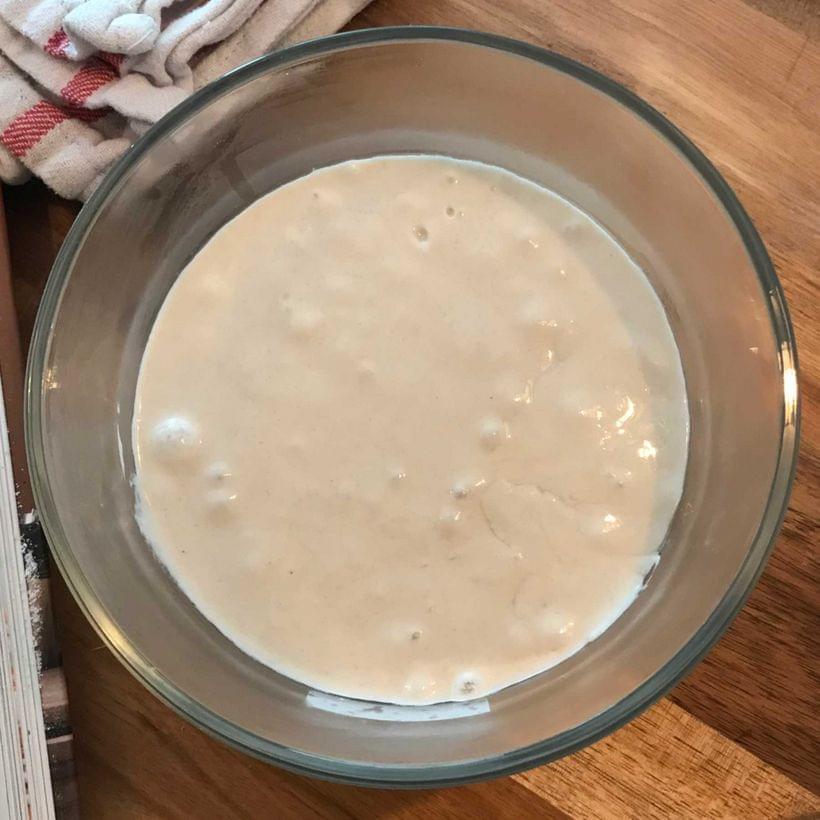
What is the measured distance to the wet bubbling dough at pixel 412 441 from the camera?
770 millimetres

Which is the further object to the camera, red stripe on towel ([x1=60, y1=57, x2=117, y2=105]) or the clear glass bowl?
red stripe on towel ([x1=60, y1=57, x2=117, y2=105])

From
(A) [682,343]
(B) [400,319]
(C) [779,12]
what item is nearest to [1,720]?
(B) [400,319]

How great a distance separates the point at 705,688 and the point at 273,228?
545mm

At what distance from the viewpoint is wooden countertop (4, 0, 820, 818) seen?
0.79 metres

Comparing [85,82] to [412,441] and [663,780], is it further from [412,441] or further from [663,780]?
Answer: [663,780]

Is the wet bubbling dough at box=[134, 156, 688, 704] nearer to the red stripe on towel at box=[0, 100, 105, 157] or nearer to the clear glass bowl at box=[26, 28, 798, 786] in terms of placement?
the clear glass bowl at box=[26, 28, 798, 786]

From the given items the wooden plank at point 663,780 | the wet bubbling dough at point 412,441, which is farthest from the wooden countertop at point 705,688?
the wet bubbling dough at point 412,441

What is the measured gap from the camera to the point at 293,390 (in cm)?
79

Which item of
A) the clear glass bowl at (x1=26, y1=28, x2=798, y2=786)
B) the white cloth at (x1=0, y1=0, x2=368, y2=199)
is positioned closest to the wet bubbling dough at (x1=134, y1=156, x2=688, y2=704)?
the clear glass bowl at (x1=26, y1=28, x2=798, y2=786)

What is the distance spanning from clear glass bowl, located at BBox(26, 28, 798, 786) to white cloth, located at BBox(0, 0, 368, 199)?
0.25 ft

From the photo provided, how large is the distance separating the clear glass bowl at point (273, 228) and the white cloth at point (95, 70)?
7 centimetres

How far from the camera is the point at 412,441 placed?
0.77 metres

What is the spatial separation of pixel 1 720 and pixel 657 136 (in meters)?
0.69

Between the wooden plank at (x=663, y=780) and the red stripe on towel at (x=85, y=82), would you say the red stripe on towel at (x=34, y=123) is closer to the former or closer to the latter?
the red stripe on towel at (x=85, y=82)
